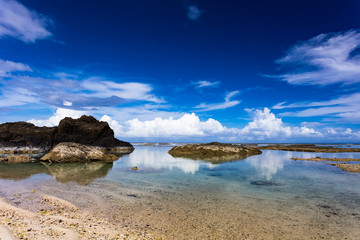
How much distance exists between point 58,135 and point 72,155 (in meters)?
35.4

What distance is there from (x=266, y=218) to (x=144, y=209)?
218 inches

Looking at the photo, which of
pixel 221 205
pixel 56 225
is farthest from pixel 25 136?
pixel 221 205

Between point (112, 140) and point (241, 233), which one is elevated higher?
point (112, 140)

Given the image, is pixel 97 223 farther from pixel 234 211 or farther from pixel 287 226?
pixel 287 226

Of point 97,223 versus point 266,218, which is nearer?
point 97,223

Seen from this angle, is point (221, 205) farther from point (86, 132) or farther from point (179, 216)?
point (86, 132)

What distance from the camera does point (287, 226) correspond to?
767 cm

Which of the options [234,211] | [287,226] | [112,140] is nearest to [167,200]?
[234,211]

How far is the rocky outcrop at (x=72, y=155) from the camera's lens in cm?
2802

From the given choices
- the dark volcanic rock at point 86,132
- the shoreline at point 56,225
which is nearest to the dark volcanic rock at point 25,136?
the dark volcanic rock at point 86,132

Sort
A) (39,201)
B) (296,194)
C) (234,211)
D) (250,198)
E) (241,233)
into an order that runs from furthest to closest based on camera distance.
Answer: (296,194) < (250,198) < (39,201) < (234,211) < (241,233)

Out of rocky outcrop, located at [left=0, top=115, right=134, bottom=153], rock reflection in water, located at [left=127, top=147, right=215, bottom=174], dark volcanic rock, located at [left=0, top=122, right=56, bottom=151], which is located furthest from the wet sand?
rocky outcrop, located at [left=0, top=115, right=134, bottom=153]

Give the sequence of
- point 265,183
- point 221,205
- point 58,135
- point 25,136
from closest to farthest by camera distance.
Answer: point 221,205 < point 265,183 < point 25,136 < point 58,135

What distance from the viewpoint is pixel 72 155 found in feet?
94.2
